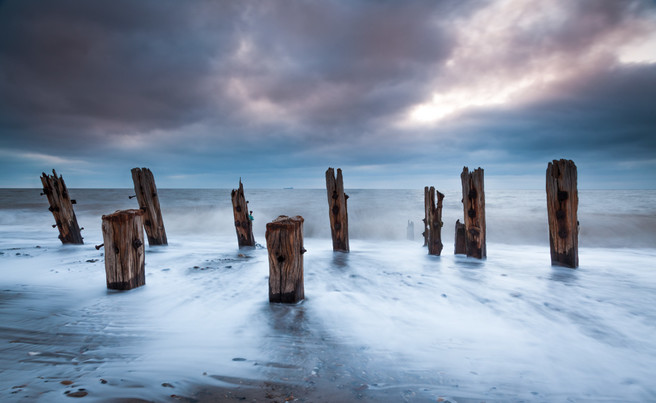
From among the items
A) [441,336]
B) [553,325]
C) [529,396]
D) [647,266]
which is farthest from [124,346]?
[647,266]

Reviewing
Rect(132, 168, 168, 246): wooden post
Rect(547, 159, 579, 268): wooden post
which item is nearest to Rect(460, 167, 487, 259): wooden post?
Rect(547, 159, 579, 268): wooden post

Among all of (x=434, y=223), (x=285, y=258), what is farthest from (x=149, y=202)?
(x=434, y=223)

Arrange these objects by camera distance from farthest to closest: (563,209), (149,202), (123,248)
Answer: (149,202) < (563,209) < (123,248)

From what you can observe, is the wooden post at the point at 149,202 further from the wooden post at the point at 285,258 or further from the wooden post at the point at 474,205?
the wooden post at the point at 474,205

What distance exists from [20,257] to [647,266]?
1414cm

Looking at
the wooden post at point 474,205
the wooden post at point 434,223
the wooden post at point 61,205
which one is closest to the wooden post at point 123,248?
the wooden post at point 61,205

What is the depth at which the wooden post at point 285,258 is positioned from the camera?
3.62 meters

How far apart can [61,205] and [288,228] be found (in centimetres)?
828

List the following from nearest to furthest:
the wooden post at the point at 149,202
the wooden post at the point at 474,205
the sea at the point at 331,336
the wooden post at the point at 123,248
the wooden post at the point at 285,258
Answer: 1. the sea at the point at 331,336
2. the wooden post at the point at 285,258
3. the wooden post at the point at 123,248
4. the wooden post at the point at 474,205
5. the wooden post at the point at 149,202

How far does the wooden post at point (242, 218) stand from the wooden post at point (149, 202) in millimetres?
2029

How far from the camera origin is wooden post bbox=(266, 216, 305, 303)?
3.62 meters

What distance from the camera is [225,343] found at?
9.43 ft

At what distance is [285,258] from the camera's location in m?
3.65

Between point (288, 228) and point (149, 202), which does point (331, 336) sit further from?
point (149, 202)
